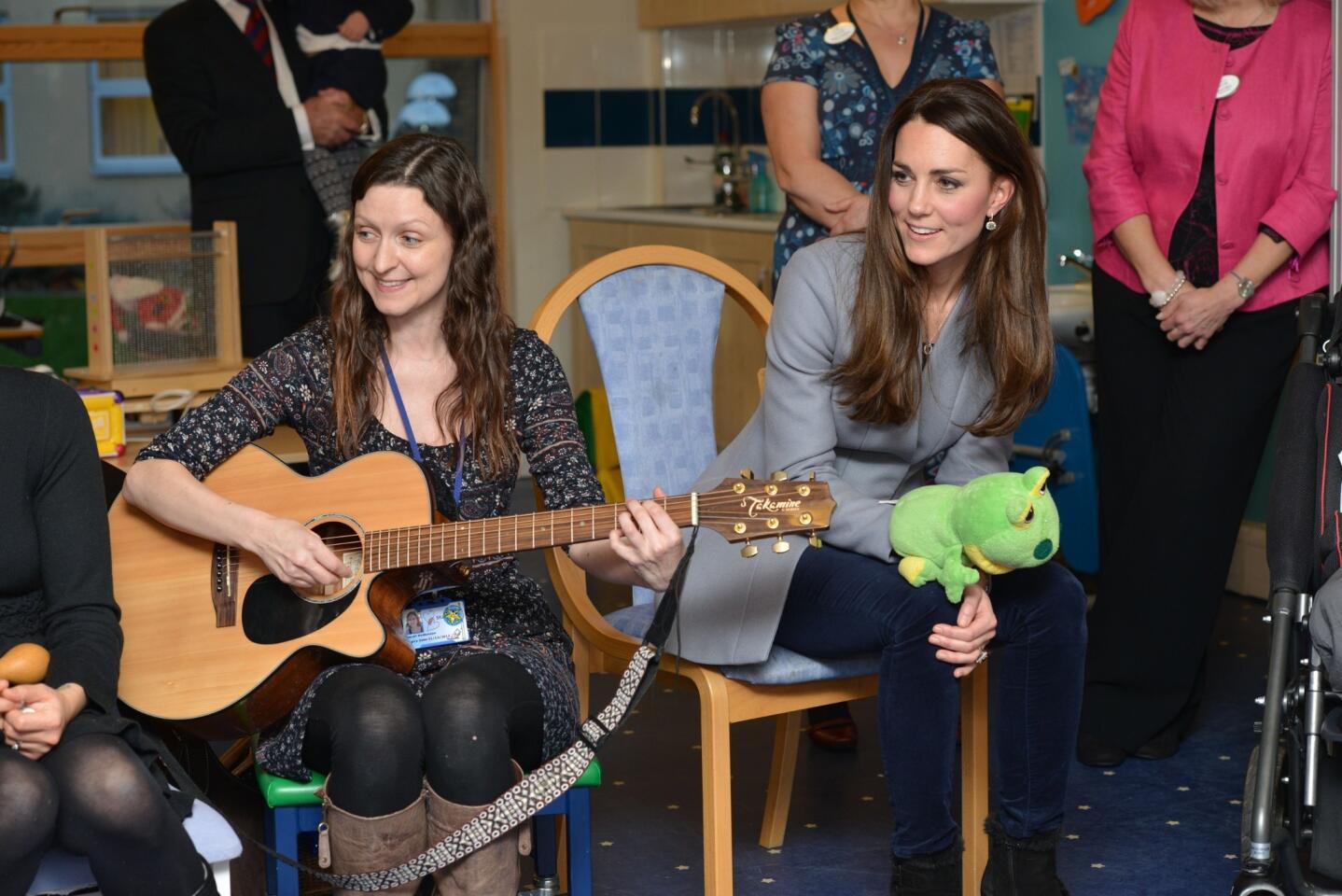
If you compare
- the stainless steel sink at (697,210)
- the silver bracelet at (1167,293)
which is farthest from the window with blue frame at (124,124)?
the silver bracelet at (1167,293)

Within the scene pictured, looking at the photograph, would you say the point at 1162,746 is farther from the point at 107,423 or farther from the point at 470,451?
the point at 107,423

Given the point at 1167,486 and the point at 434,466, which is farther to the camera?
the point at 1167,486

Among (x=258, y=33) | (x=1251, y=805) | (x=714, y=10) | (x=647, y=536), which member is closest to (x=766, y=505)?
(x=647, y=536)

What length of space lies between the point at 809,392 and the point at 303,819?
834 mm

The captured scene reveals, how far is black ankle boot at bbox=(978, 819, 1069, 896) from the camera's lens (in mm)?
2219

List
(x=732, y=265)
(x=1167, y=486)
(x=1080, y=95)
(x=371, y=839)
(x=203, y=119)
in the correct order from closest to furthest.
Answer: (x=371, y=839) → (x=1167, y=486) → (x=203, y=119) → (x=1080, y=95) → (x=732, y=265)

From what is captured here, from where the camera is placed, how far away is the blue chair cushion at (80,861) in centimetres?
Answer: 177

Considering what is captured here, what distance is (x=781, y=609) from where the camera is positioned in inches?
86.9

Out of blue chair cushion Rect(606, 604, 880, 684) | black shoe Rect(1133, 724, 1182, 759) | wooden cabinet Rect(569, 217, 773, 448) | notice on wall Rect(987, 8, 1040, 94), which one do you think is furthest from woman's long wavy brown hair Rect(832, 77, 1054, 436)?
notice on wall Rect(987, 8, 1040, 94)

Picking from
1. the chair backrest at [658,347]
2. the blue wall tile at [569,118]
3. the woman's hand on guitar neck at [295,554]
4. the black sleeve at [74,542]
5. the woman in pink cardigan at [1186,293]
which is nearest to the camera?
the black sleeve at [74,542]

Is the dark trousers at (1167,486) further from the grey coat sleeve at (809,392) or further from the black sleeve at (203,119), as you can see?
the black sleeve at (203,119)

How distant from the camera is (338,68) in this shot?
3922 mm

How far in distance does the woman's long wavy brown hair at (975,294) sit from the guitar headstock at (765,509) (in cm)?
34

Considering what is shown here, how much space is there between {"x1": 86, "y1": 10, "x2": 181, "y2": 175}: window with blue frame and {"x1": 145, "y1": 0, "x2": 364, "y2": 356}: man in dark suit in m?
1.92
